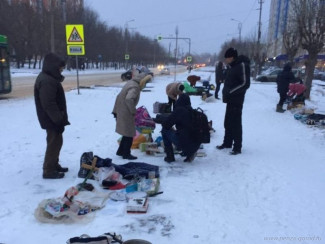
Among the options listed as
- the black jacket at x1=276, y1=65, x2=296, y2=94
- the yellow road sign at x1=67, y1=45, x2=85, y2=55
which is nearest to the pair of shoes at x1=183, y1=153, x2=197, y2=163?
the black jacket at x1=276, y1=65, x2=296, y2=94

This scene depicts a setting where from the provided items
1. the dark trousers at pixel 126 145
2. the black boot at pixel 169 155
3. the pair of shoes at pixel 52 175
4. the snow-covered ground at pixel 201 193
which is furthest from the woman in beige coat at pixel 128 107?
the pair of shoes at pixel 52 175

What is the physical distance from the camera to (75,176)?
5.81 m

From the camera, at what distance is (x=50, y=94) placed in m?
5.33

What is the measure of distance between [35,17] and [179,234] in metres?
57.0

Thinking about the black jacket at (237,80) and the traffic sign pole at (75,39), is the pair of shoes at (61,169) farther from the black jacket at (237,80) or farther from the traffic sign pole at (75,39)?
the traffic sign pole at (75,39)

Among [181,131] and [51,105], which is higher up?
[51,105]

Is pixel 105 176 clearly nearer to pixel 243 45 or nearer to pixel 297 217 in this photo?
pixel 297 217

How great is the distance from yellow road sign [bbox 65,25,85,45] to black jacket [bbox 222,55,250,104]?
10.1 metres

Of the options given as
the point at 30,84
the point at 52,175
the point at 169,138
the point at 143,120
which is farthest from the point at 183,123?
the point at 30,84

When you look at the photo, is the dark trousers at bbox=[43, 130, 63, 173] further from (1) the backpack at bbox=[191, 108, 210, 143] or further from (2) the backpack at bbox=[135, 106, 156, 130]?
(1) the backpack at bbox=[191, 108, 210, 143]

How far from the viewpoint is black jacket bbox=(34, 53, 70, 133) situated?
5328mm

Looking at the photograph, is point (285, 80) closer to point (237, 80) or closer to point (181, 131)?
point (237, 80)

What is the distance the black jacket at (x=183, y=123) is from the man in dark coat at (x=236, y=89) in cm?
127

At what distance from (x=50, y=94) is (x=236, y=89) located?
3791 mm
